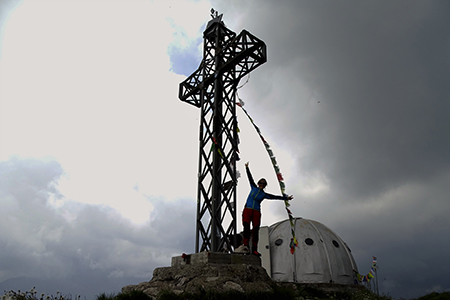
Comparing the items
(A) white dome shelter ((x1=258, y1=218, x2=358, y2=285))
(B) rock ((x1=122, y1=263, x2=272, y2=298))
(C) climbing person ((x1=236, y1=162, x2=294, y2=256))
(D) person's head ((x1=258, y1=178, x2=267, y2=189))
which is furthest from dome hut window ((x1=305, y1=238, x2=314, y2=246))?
(B) rock ((x1=122, y1=263, x2=272, y2=298))

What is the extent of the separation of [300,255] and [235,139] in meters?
16.0

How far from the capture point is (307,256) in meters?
22.7

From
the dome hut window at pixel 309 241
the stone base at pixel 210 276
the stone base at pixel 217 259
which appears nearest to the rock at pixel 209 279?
the stone base at pixel 210 276

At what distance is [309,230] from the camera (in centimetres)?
2441

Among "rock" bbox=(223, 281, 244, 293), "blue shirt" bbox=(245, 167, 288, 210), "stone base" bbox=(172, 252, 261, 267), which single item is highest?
"blue shirt" bbox=(245, 167, 288, 210)

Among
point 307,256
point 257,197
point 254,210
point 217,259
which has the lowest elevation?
point 217,259

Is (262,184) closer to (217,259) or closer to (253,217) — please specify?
(253,217)

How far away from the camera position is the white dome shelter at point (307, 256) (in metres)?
22.2

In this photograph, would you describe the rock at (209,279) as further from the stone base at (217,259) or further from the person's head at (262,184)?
the person's head at (262,184)

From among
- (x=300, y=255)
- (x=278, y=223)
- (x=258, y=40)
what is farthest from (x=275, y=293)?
(x=278, y=223)

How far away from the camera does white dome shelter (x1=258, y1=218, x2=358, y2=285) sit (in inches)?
874

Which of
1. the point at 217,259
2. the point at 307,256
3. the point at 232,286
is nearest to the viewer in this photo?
the point at 232,286

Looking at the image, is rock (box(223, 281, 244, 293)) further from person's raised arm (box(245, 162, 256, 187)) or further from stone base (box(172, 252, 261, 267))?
person's raised arm (box(245, 162, 256, 187))

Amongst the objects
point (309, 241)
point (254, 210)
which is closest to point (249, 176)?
point (254, 210)
